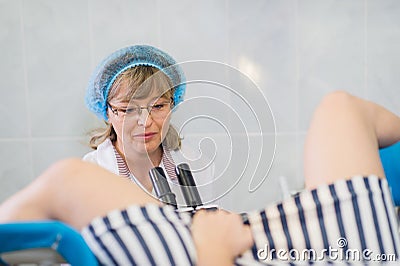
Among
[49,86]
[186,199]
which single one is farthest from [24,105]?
[186,199]

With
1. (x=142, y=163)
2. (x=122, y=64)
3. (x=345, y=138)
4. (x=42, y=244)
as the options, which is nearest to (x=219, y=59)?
(x=122, y=64)

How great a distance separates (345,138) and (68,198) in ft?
1.38

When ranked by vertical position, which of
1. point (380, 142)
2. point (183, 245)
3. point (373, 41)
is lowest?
point (183, 245)

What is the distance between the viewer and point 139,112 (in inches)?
42.6

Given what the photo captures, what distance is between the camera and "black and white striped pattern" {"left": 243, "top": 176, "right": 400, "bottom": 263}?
0.66 metres

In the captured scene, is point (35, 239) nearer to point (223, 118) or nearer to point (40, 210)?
point (40, 210)

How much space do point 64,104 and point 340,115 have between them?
1072 millimetres

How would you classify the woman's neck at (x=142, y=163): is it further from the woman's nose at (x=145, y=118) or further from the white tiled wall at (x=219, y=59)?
the white tiled wall at (x=219, y=59)

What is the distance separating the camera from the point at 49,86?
1.57 m

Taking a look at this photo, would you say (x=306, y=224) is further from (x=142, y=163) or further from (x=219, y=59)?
(x=219, y=59)

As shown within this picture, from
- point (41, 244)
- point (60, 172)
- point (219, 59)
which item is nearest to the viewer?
point (41, 244)

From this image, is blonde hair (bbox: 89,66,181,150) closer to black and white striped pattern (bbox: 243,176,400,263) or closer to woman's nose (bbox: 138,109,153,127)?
woman's nose (bbox: 138,109,153,127)

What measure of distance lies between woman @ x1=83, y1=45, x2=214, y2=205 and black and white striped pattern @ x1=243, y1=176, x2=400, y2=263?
11.9 inches

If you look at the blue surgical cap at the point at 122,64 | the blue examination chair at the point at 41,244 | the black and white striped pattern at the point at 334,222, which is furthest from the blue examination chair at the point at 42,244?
the blue surgical cap at the point at 122,64
